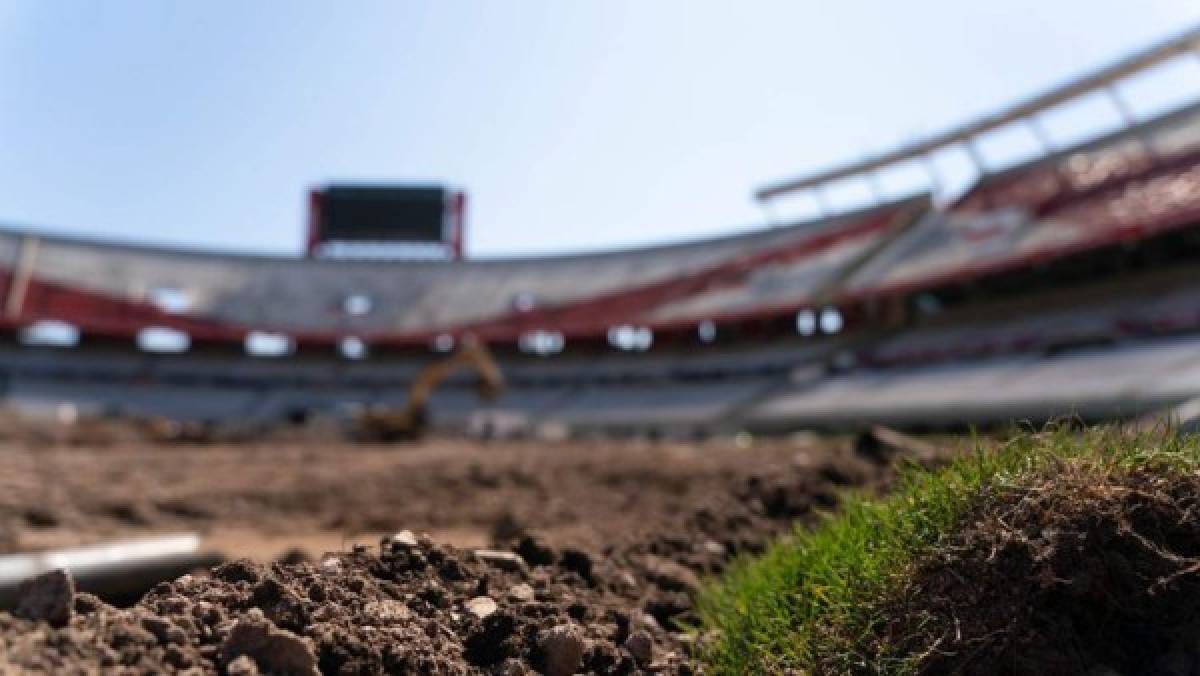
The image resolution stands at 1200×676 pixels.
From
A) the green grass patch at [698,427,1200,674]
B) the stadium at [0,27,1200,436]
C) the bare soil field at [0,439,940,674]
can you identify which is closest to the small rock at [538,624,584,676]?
the bare soil field at [0,439,940,674]

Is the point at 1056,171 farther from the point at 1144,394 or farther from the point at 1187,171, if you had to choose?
the point at 1144,394

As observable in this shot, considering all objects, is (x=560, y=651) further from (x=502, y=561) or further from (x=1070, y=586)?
(x=1070, y=586)

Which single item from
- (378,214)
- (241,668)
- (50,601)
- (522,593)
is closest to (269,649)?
(241,668)

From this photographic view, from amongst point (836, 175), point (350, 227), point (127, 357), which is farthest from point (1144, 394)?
point (350, 227)

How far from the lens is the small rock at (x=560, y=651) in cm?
241

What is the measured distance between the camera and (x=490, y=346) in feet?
132

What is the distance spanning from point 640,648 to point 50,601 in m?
1.52

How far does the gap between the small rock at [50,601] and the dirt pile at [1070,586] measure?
5.84 ft

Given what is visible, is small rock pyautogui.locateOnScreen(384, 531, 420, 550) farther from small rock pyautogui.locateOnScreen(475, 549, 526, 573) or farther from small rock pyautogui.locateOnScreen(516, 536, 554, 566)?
small rock pyautogui.locateOnScreen(516, 536, 554, 566)

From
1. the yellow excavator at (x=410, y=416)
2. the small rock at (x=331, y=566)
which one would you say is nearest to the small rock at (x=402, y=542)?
the small rock at (x=331, y=566)

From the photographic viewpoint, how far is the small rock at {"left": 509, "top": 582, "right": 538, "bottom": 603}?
2783 mm

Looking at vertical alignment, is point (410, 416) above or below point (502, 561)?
below

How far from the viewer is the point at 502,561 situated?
122 inches

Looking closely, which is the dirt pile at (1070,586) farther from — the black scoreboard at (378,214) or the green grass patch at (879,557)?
the black scoreboard at (378,214)
